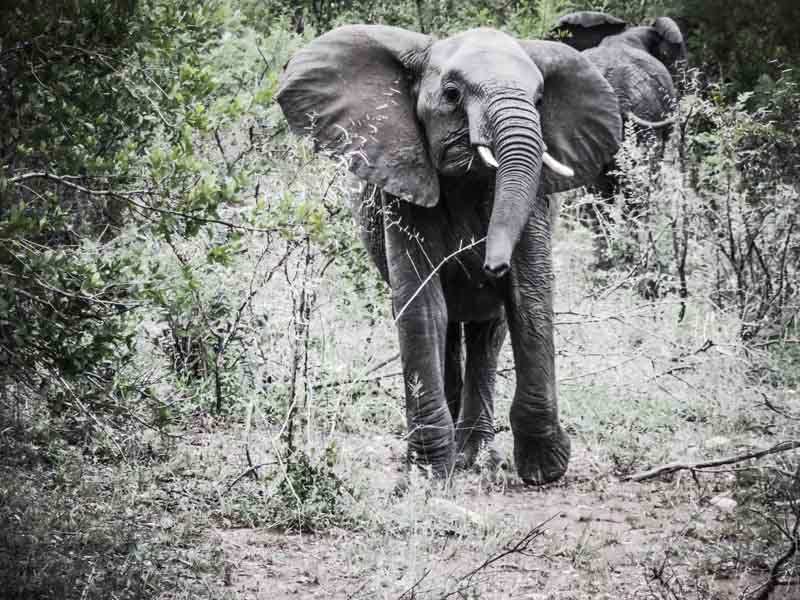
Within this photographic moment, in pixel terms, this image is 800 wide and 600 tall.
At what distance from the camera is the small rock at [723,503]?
6031 mm

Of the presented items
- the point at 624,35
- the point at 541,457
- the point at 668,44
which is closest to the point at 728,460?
the point at 541,457

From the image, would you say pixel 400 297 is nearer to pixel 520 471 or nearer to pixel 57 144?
pixel 520 471

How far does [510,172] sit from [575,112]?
1.28 meters

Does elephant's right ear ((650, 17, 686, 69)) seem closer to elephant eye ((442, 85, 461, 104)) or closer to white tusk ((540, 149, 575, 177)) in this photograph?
white tusk ((540, 149, 575, 177))

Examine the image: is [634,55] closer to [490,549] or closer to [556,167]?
[556,167]

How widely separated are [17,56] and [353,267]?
440cm

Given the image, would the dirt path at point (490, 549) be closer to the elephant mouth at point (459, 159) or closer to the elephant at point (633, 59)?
the elephant mouth at point (459, 159)

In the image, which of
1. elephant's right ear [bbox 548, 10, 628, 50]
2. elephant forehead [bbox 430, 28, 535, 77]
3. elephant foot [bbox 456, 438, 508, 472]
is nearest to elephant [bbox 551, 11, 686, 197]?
elephant's right ear [bbox 548, 10, 628, 50]

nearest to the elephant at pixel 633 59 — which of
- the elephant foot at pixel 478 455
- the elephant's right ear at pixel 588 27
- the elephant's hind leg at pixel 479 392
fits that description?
the elephant's right ear at pixel 588 27

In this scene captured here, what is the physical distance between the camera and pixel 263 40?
10992 mm

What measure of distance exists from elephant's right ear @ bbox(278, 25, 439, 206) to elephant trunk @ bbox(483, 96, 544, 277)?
0.65 metres

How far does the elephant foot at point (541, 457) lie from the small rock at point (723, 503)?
922 millimetres

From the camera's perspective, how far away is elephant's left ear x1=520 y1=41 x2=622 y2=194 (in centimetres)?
679

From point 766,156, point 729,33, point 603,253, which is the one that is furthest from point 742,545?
point 729,33
